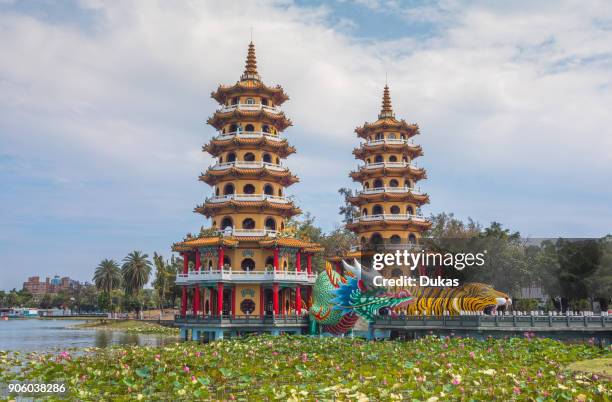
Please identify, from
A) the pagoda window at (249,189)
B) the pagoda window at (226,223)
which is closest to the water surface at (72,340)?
the pagoda window at (226,223)

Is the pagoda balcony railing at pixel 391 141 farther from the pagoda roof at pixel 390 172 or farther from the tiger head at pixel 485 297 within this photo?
the tiger head at pixel 485 297

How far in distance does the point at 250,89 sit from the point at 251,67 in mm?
3057

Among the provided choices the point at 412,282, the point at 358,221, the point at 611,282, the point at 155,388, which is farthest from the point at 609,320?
the point at 155,388

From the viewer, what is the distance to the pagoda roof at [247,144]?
136 feet

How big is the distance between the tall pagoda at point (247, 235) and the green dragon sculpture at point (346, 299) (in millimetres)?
2873

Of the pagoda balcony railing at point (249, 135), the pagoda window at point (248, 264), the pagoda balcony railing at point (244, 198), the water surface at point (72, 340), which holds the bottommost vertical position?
the water surface at point (72, 340)

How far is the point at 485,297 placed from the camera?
33000mm

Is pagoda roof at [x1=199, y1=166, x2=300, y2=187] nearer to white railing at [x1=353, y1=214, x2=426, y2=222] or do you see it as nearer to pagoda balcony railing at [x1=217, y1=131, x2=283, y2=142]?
pagoda balcony railing at [x1=217, y1=131, x2=283, y2=142]

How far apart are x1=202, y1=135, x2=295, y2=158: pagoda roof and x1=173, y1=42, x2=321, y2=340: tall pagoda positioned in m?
0.07

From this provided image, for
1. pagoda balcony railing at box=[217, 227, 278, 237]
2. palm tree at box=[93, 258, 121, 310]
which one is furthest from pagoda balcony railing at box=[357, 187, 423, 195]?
palm tree at box=[93, 258, 121, 310]

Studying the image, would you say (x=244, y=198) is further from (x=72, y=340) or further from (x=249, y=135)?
(x=72, y=340)

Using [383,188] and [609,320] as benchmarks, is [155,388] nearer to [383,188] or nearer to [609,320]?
[609,320]

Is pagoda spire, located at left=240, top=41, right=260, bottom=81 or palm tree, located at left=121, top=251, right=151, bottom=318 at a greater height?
pagoda spire, located at left=240, top=41, right=260, bottom=81

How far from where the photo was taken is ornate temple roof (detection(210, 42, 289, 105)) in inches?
1708
